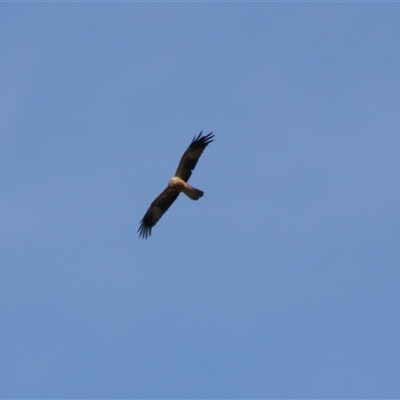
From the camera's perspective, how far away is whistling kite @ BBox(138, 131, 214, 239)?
37.0m

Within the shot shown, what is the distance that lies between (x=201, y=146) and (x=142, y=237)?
11.0 feet

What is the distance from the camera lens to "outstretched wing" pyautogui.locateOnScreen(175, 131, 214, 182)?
3734 centimetres

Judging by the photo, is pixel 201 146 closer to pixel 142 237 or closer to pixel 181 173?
pixel 181 173

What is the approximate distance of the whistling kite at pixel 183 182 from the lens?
1455 inches

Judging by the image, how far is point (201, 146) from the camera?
3753cm

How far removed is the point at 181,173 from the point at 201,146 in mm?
944

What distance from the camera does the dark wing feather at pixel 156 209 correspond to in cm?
3781

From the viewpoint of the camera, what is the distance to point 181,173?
123 feet

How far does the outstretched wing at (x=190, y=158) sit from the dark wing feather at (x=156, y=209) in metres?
0.56

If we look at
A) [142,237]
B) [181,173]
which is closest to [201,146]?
[181,173]

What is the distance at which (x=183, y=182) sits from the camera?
122 ft

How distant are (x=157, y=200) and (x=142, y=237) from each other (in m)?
1.39

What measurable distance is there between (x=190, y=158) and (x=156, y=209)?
6.59ft

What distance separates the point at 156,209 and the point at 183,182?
175 centimetres
